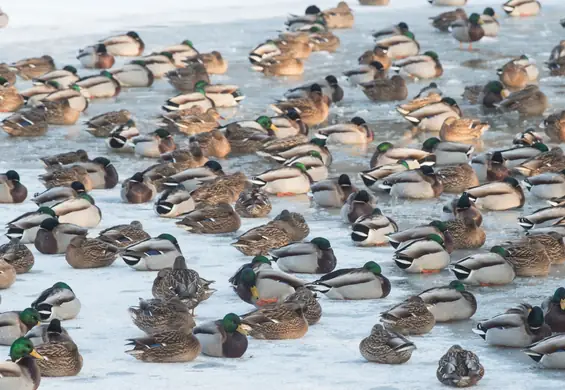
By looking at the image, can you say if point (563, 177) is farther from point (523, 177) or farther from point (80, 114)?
point (80, 114)

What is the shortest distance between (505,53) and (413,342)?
15259 mm

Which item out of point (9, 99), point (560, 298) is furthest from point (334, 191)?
point (9, 99)

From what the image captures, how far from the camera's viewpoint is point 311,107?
1977cm

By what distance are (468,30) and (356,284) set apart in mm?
14880

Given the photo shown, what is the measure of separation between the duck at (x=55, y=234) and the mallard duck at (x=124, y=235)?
0.22 metres

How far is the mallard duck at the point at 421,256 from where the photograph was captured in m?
12.3

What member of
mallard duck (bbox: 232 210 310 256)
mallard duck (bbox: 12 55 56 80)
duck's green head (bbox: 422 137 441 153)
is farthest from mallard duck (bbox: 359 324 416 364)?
mallard duck (bbox: 12 55 56 80)

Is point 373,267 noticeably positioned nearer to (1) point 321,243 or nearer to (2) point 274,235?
(1) point 321,243

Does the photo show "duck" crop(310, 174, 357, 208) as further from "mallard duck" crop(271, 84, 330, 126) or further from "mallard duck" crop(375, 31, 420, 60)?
"mallard duck" crop(375, 31, 420, 60)

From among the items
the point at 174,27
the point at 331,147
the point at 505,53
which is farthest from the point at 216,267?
the point at 174,27

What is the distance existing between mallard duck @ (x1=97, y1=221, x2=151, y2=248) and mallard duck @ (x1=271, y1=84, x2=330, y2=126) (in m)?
6.67

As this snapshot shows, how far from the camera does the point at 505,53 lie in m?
24.9

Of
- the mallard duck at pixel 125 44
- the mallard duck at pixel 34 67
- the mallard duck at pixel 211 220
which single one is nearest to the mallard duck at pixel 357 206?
the mallard duck at pixel 211 220

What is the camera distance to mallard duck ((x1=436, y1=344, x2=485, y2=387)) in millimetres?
9211
